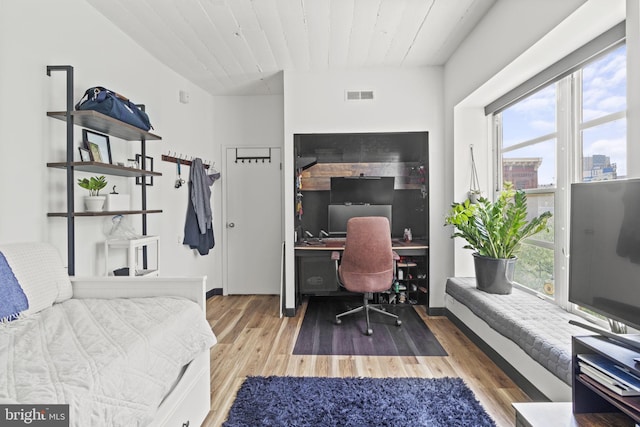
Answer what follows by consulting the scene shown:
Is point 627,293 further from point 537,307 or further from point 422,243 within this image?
point 422,243

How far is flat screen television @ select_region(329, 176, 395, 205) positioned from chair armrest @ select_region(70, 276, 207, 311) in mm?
2405

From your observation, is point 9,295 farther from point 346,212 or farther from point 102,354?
point 346,212

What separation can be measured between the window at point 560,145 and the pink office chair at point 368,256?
1.17 meters

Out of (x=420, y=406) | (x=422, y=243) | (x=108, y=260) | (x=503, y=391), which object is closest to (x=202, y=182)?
(x=108, y=260)

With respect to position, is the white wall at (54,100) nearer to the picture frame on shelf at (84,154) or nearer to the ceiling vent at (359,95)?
the picture frame on shelf at (84,154)

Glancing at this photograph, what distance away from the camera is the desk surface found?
3.41 metres

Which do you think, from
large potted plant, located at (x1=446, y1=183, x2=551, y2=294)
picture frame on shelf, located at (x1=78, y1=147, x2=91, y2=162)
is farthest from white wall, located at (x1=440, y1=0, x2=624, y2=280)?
picture frame on shelf, located at (x1=78, y1=147, x2=91, y2=162)

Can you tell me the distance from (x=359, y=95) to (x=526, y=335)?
2728 millimetres

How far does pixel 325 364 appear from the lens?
91.3 inches

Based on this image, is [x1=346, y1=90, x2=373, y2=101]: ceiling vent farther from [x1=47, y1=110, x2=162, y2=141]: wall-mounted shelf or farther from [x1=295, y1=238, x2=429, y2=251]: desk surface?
[x1=47, y1=110, x2=162, y2=141]: wall-mounted shelf

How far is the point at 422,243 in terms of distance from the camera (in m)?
3.60

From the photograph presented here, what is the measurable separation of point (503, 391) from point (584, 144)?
5.65ft

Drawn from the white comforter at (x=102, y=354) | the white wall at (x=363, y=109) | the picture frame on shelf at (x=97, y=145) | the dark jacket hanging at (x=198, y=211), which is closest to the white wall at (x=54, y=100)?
the picture frame on shelf at (x=97, y=145)

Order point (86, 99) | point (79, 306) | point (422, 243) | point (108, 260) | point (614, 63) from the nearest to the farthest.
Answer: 1. point (79, 306)
2. point (614, 63)
3. point (86, 99)
4. point (108, 260)
5. point (422, 243)
